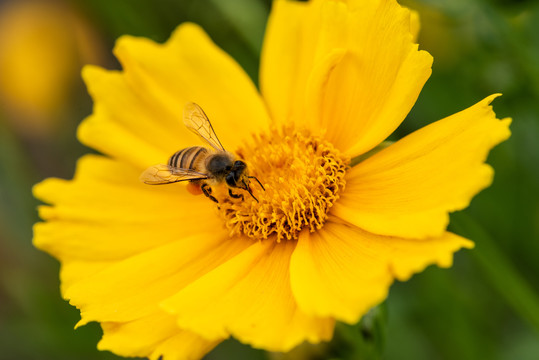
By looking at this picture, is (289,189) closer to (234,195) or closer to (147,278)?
(234,195)

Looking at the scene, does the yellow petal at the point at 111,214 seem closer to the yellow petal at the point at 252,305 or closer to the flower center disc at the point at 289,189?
the flower center disc at the point at 289,189

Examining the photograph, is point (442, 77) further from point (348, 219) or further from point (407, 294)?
point (348, 219)

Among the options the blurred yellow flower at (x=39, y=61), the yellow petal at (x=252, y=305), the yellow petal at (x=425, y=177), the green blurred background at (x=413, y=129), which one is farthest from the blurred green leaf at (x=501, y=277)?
the blurred yellow flower at (x=39, y=61)

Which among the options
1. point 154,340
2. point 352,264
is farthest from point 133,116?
point 352,264

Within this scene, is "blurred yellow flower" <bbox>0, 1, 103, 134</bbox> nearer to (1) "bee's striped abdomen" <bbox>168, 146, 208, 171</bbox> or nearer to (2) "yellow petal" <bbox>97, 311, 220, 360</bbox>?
(1) "bee's striped abdomen" <bbox>168, 146, 208, 171</bbox>

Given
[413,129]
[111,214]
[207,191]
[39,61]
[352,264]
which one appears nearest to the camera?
[352,264]
